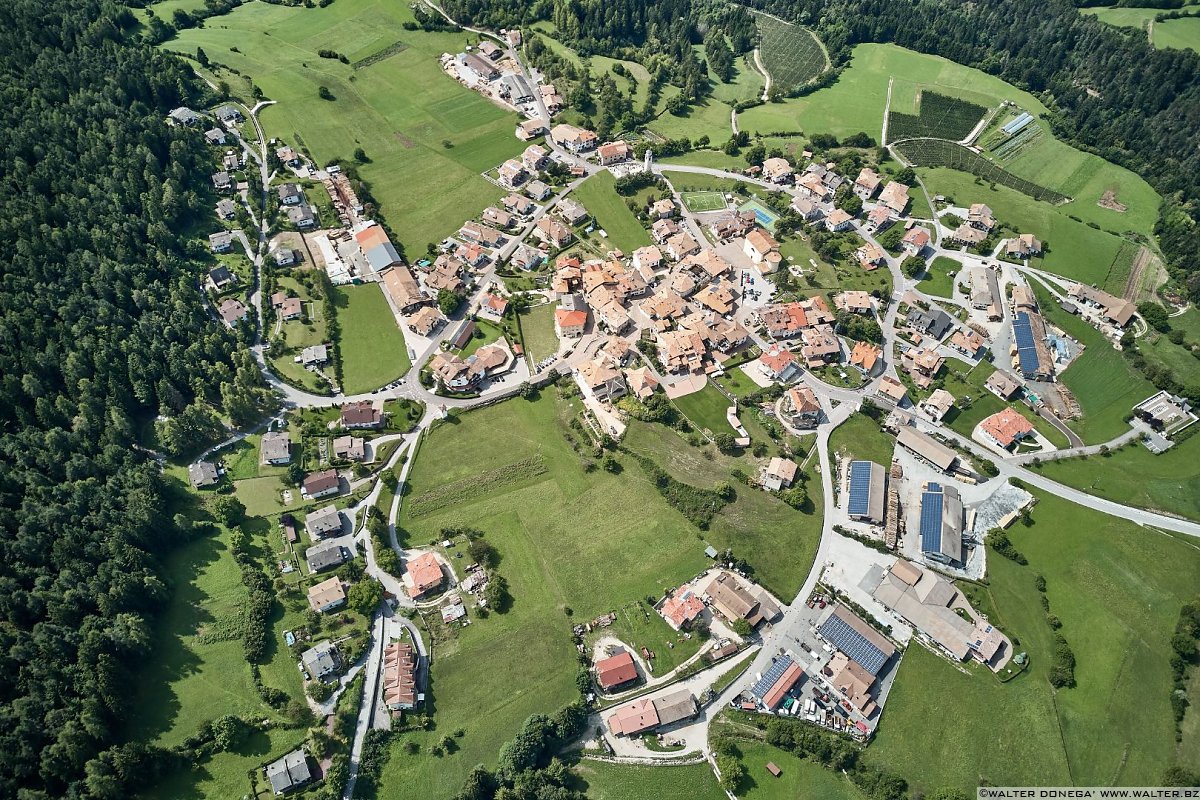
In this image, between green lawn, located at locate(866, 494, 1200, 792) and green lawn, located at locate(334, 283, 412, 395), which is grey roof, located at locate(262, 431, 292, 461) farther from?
green lawn, located at locate(866, 494, 1200, 792)

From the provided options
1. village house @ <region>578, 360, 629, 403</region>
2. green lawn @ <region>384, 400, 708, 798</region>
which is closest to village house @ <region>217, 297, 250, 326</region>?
green lawn @ <region>384, 400, 708, 798</region>

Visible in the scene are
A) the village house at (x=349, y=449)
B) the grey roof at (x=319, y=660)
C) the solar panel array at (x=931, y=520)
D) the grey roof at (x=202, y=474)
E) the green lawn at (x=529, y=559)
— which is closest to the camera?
the green lawn at (x=529, y=559)

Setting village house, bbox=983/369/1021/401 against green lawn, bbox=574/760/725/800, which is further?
village house, bbox=983/369/1021/401

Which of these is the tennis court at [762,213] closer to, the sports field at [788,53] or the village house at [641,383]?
the village house at [641,383]

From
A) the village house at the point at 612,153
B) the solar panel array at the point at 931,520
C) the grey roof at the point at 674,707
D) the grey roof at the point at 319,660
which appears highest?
the village house at the point at 612,153

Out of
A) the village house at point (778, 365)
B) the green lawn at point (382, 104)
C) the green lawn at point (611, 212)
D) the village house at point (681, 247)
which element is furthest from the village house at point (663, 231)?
the village house at point (778, 365)
